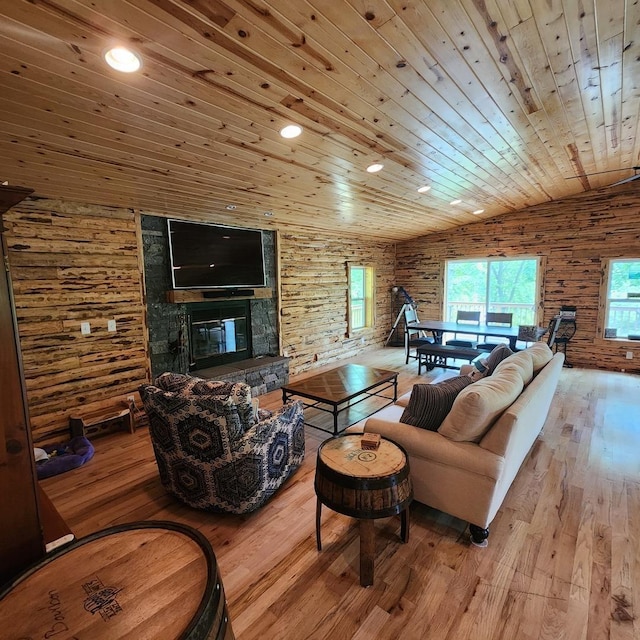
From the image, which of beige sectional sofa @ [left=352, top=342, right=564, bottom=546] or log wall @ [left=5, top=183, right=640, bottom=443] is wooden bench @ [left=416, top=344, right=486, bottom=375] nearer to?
log wall @ [left=5, top=183, right=640, bottom=443]

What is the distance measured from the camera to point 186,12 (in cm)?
144

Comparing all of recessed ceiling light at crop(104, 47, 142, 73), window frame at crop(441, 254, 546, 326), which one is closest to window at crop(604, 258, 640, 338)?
window frame at crop(441, 254, 546, 326)

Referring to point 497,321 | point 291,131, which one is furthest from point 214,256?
point 497,321

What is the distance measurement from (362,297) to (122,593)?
7.23 meters

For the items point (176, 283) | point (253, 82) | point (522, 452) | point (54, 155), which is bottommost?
point (522, 452)

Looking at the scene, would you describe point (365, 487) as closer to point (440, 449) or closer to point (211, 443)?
point (440, 449)

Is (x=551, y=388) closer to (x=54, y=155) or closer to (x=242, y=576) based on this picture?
(x=242, y=576)

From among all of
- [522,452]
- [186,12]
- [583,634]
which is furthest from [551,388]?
[186,12]

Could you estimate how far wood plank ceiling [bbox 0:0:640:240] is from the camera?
1.54 metres

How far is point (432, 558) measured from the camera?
1997 millimetres

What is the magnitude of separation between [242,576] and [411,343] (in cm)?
634

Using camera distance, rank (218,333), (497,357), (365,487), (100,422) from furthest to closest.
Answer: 1. (218,333)
2. (100,422)
3. (497,357)
4. (365,487)

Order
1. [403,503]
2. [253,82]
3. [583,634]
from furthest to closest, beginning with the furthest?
[253,82], [403,503], [583,634]

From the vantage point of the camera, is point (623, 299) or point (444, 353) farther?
point (623, 299)
